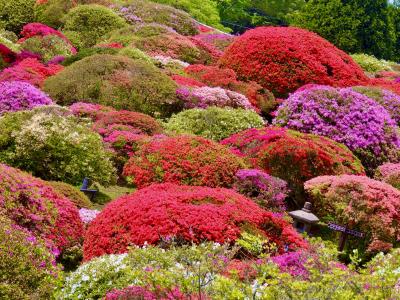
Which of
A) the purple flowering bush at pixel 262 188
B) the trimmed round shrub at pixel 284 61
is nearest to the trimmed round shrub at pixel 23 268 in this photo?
the purple flowering bush at pixel 262 188

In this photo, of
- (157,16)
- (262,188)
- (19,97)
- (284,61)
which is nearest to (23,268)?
(262,188)

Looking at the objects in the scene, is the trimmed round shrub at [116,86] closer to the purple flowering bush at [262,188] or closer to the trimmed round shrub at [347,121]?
the trimmed round shrub at [347,121]

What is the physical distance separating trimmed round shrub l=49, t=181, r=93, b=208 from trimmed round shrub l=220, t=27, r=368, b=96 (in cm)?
1198

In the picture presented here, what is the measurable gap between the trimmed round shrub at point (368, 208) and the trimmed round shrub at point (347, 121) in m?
4.93

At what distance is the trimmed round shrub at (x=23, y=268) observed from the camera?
266 inches

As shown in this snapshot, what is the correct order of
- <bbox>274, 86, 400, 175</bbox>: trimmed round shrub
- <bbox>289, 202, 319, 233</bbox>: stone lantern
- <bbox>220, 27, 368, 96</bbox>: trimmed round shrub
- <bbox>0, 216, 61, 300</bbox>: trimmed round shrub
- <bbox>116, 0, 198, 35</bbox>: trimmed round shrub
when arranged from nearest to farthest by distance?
<bbox>0, 216, 61, 300</bbox>: trimmed round shrub → <bbox>289, 202, 319, 233</bbox>: stone lantern → <bbox>274, 86, 400, 175</bbox>: trimmed round shrub → <bbox>220, 27, 368, 96</bbox>: trimmed round shrub → <bbox>116, 0, 198, 35</bbox>: trimmed round shrub

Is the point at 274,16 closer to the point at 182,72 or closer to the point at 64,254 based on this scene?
the point at 182,72

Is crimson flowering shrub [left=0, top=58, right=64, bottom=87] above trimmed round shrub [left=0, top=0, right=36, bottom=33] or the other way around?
above

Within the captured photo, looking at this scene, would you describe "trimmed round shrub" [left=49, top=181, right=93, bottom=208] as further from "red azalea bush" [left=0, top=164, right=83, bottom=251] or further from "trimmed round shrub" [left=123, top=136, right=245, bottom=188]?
"trimmed round shrub" [left=123, top=136, right=245, bottom=188]

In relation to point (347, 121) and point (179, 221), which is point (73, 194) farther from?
point (347, 121)

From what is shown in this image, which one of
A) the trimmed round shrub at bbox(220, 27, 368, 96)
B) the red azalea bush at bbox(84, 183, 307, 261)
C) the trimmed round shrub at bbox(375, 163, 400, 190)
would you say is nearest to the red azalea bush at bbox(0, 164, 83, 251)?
the red azalea bush at bbox(84, 183, 307, 261)

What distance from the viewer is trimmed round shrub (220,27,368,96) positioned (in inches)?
874

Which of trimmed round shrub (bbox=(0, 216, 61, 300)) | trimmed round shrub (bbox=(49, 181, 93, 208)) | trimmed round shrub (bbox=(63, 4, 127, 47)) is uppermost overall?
trimmed round shrub (bbox=(0, 216, 61, 300))

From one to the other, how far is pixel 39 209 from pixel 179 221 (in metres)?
1.86
